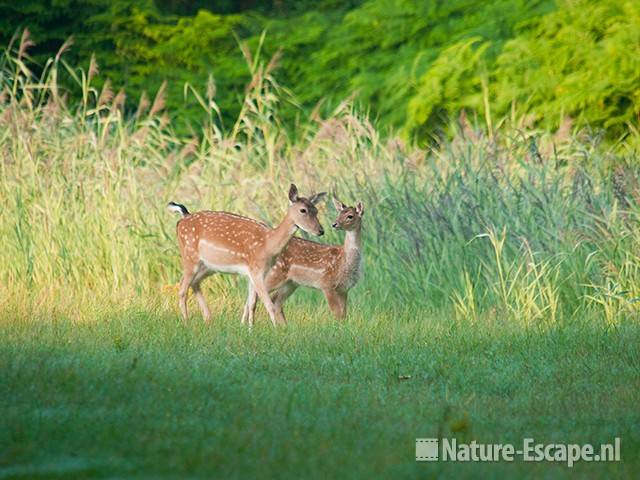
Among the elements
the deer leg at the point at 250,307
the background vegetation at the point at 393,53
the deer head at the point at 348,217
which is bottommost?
the deer leg at the point at 250,307

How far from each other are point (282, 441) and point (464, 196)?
664 centimetres

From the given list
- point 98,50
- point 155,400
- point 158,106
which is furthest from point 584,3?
point 155,400

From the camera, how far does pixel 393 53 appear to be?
23656 millimetres

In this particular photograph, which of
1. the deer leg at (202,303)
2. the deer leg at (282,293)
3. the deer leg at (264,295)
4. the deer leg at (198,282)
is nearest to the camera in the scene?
the deer leg at (264,295)

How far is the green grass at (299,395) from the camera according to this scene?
591 centimetres

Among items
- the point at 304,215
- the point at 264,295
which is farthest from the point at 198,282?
the point at 304,215

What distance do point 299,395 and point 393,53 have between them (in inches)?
664

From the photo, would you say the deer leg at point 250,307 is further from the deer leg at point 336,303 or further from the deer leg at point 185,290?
the deer leg at point 336,303

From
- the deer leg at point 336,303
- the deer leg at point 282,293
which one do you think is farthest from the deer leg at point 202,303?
the deer leg at point 336,303

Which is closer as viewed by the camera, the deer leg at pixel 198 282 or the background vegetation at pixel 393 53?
the deer leg at pixel 198 282

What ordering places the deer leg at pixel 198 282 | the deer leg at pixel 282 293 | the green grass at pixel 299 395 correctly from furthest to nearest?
the deer leg at pixel 282 293, the deer leg at pixel 198 282, the green grass at pixel 299 395

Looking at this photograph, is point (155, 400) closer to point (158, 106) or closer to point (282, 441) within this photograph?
point (282, 441)

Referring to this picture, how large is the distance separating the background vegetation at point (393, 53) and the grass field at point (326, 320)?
269 centimetres

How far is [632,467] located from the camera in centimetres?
605
